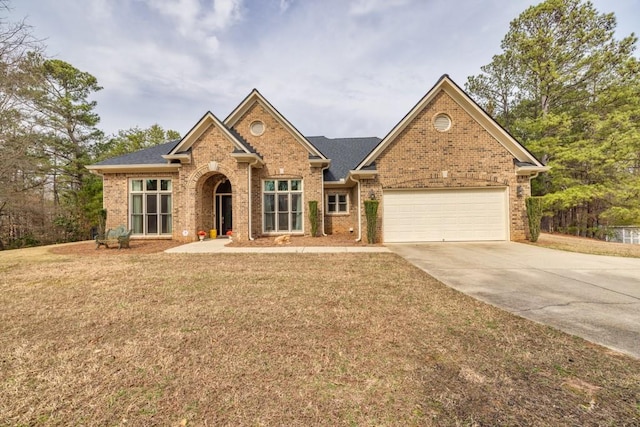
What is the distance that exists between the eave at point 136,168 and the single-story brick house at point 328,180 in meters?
0.06

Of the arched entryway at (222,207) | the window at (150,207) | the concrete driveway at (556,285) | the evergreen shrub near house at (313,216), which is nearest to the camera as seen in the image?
the concrete driveway at (556,285)

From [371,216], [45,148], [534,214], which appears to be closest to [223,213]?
[371,216]

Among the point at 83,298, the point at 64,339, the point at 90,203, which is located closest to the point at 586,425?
the point at 64,339

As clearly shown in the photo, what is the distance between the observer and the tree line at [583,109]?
15.6 metres

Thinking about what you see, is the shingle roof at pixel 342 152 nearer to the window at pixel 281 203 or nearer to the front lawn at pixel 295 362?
the window at pixel 281 203

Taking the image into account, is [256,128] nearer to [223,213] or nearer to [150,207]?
[223,213]

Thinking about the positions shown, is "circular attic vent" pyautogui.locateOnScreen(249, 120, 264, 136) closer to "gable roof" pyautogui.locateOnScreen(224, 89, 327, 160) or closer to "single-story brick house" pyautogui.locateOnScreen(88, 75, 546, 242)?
"single-story brick house" pyautogui.locateOnScreen(88, 75, 546, 242)

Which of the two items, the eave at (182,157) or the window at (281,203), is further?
the window at (281,203)

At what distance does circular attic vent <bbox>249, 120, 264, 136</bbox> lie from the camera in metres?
14.0

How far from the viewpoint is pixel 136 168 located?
13469mm

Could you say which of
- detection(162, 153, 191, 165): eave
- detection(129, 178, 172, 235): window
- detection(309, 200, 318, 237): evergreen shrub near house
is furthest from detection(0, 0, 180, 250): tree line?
detection(309, 200, 318, 237): evergreen shrub near house

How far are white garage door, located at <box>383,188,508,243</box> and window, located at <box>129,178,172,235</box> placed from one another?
10.9 metres

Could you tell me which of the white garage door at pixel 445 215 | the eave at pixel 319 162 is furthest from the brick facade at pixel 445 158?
the eave at pixel 319 162

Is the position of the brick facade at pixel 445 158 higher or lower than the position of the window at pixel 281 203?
higher
